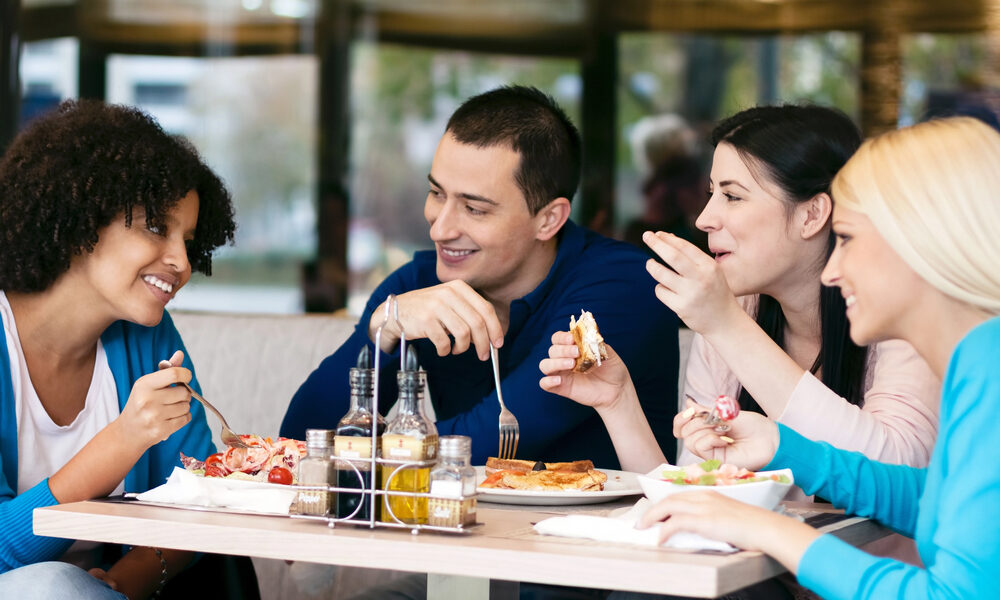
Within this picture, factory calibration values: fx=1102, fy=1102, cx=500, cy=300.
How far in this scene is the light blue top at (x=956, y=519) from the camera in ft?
4.06

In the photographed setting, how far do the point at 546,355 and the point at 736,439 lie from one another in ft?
1.94

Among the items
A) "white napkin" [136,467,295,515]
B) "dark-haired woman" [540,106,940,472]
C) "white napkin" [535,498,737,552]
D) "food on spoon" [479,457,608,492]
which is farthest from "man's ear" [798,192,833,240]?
"white napkin" [136,467,295,515]

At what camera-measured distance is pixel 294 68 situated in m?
5.64

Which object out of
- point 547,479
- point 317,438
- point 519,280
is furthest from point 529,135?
point 317,438

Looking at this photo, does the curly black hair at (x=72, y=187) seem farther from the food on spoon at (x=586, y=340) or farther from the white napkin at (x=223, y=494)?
the food on spoon at (x=586, y=340)

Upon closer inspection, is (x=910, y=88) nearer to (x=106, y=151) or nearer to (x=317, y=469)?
(x=106, y=151)

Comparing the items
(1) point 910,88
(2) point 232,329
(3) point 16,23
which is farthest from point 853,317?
(3) point 16,23

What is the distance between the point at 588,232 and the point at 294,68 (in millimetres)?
3387

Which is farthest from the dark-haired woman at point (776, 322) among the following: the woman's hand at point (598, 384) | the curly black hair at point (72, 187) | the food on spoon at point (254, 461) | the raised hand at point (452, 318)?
the curly black hair at point (72, 187)

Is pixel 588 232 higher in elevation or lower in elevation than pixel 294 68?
lower

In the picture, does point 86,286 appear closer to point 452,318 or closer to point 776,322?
point 452,318

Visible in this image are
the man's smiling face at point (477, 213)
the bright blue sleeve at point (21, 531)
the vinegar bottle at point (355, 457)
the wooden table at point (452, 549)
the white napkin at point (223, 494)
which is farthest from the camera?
the man's smiling face at point (477, 213)

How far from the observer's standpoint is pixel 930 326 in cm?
144

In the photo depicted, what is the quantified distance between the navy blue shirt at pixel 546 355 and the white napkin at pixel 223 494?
2.30ft
